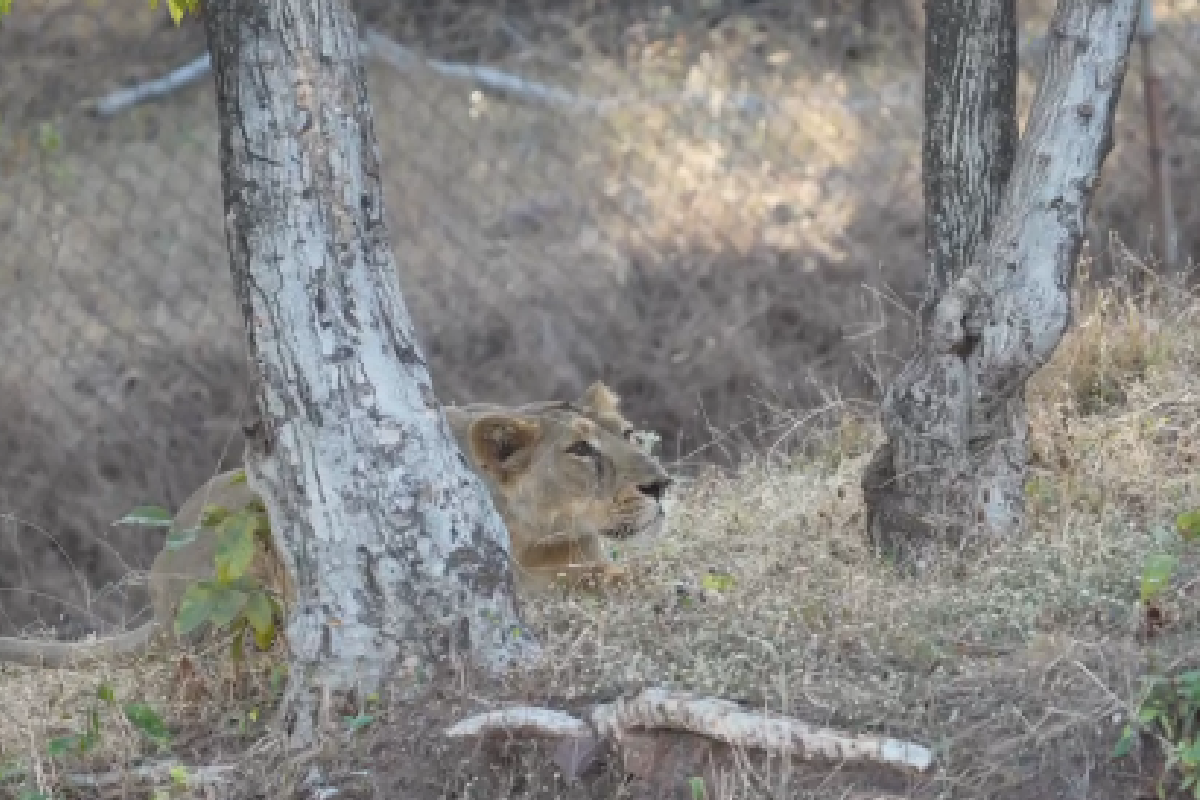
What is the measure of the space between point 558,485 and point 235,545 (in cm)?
88

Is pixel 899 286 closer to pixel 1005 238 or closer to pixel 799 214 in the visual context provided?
pixel 799 214

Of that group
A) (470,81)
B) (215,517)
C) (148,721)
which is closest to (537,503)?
(215,517)

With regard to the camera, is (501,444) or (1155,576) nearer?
(1155,576)

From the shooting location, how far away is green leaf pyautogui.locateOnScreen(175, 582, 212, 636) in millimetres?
3533

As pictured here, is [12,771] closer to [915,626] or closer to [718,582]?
[718,582]

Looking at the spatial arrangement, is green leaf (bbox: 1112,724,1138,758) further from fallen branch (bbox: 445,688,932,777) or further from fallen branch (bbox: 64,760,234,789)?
fallen branch (bbox: 64,760,234,789)

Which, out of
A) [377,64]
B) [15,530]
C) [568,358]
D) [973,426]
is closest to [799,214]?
[568,358]

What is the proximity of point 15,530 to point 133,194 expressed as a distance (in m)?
1.95

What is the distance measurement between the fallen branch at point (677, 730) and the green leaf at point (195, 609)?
1.86 feet

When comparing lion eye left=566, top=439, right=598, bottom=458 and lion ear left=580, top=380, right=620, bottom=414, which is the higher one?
lion ear left=580, top=380, right=620, bottom=414

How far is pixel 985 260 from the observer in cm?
368

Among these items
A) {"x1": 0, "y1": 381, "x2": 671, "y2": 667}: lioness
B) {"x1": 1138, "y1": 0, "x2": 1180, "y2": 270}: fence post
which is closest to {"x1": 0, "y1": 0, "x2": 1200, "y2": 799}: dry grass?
{"x1": 0, "y1": 381, "x2": 671, "y2": 667}: lioness

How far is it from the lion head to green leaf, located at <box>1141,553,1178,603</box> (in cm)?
135

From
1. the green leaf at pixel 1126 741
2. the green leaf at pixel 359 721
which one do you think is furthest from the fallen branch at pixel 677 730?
the green leaf at pixel 1126 741
